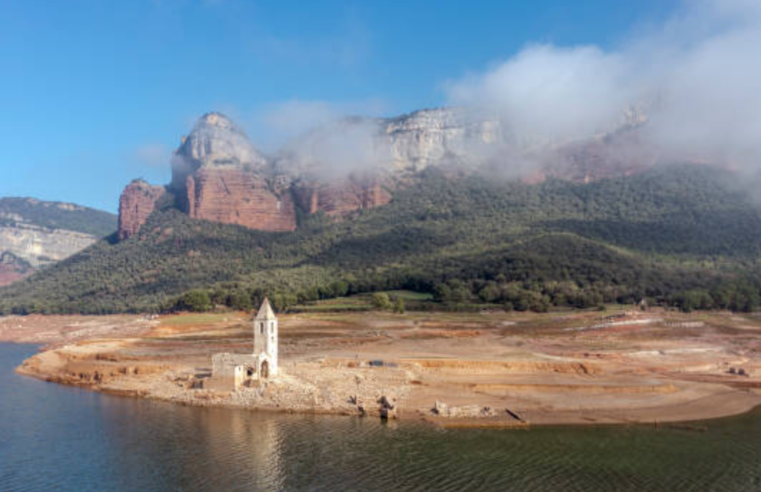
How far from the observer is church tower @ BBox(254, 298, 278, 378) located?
145ft

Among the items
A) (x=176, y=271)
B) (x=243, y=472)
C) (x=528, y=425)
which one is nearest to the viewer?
(x=243, y=472)

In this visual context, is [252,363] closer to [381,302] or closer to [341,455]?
[341,455]

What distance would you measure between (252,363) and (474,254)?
303 feet

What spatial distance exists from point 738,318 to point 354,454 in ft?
280

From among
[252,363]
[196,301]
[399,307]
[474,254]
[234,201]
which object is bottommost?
[252,363]

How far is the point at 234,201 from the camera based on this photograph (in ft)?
623

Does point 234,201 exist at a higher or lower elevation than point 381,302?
higher

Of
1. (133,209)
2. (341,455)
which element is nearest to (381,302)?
(341,455)

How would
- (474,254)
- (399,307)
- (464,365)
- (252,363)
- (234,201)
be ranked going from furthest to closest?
(234,201)
(474,254)
(399,307)
(464,365)
(252,363)

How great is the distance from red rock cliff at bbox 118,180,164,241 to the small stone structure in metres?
156

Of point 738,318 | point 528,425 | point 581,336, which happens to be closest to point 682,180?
point 738,318

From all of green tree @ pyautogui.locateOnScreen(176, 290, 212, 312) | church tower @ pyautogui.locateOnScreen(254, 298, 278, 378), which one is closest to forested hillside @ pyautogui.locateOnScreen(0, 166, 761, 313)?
green tree @ pyautogui.locateOnScreen(176, 290, 212, 312)

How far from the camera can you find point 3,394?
153 feet

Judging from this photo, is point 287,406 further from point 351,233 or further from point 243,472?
point 351,233
